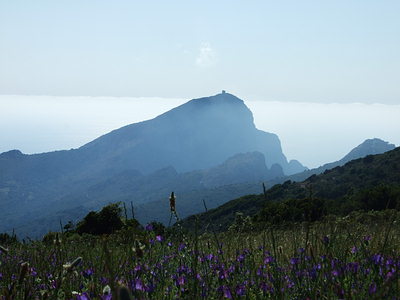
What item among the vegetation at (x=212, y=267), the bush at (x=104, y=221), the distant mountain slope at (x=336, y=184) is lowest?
the distant mountain slope at (x=336, y=184)

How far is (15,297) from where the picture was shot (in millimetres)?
2920

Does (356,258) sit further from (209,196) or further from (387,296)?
(209,196)

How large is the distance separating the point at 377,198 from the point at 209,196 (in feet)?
563

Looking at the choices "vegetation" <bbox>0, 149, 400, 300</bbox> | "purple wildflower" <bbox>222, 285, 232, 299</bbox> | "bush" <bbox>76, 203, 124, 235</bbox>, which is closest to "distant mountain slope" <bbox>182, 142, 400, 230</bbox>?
"bush" <bbox>76, 203, 124, 235</bbox>

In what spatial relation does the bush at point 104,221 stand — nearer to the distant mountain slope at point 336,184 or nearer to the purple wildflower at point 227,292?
the purple wildflower at point 227,292

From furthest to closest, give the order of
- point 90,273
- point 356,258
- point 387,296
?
point 356,258
point 90,273
point 387,296

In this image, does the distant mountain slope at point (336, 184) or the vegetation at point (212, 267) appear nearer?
the vegetation at point (212, 267)

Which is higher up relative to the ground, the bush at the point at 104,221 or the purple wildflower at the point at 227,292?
the purple wildflower at the point at 227,292

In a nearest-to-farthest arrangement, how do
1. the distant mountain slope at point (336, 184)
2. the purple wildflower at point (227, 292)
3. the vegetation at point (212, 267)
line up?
the vegetation at point (212, 267) → the purple wildflower at point (227, 292) → the distant mountain slope at point (336, 184)

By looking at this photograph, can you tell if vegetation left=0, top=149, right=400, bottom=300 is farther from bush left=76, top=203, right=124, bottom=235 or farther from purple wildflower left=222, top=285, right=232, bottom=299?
bush left=76, top=203, right=124, bottom=235

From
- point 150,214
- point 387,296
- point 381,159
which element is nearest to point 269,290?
point 387,296

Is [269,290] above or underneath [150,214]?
above

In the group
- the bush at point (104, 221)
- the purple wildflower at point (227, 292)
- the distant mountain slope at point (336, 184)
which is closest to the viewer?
the purple wildflower at point (227, 292)

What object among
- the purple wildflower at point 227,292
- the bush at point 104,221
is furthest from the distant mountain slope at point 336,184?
the purple wildflower at point 227,292
